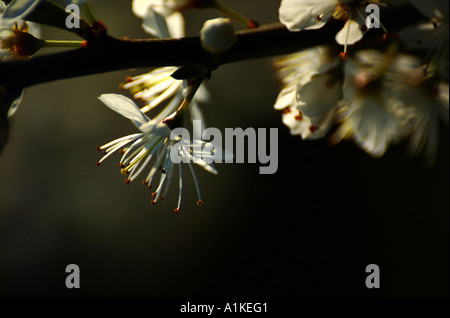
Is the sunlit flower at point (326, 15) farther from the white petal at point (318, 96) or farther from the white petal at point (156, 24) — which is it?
the white petal at point (156, 24)

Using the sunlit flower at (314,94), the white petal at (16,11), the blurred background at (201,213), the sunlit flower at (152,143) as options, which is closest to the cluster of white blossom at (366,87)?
the sunlit flower at (314,94)

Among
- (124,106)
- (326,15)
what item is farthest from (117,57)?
(326,15)

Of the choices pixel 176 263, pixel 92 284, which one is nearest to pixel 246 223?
pixel 176 263

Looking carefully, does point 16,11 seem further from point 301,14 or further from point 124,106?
point 301,14

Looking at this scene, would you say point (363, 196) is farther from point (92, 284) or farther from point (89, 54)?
point (89, 54)

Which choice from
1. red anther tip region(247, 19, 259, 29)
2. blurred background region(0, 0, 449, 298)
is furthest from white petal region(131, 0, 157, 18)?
blurred background region(0, 0, 449, 298)
